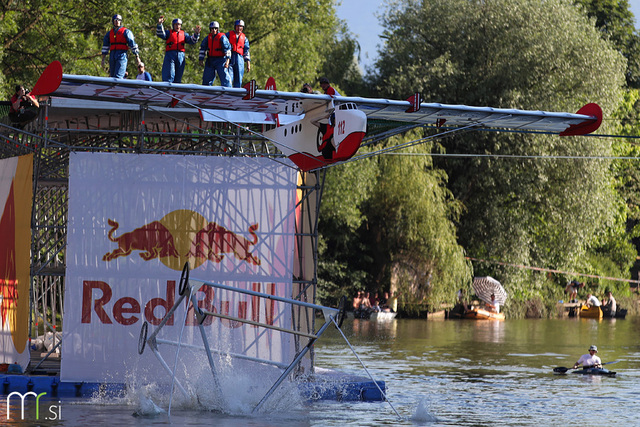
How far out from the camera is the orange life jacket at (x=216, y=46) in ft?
61.8

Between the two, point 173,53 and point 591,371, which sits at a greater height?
point 173,53

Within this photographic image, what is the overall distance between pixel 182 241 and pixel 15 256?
324 centimetres

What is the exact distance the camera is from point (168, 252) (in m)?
17.7

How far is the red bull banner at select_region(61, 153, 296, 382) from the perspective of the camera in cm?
1738

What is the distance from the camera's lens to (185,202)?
17859 mm

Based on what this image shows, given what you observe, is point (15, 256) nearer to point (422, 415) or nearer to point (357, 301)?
point (422, 415)

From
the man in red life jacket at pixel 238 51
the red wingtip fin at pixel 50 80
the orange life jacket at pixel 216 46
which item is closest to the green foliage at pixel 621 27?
the man in red life jacket at pixel 238 51

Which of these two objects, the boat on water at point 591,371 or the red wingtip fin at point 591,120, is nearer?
the red wingtip fin at point 591,120

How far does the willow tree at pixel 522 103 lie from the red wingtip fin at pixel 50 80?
29287 millimetres

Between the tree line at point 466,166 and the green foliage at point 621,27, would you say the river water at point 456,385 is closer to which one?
the tree line at point 466,166

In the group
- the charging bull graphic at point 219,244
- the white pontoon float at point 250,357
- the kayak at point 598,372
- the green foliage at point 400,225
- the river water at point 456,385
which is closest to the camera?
the white pontoon float at point 250,357

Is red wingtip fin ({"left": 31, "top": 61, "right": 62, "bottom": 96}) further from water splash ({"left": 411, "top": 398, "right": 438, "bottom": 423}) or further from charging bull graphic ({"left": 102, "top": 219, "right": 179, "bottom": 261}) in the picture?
water splash ({"left": 411, "top": 398, "right": 438, "bottom": 423})

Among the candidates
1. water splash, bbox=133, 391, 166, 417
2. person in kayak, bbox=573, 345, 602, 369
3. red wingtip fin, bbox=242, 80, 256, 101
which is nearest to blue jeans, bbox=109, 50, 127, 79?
red wingtip fin, bbox=242, 80, 256, 101

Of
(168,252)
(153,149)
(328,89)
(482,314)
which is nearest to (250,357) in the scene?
(168,252)
